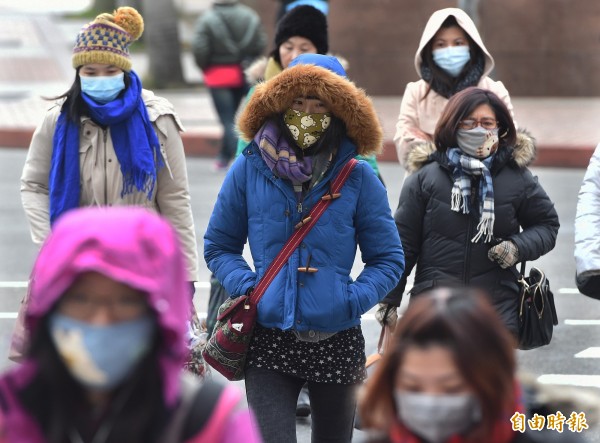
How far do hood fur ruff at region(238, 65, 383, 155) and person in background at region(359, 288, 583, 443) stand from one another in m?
2.41

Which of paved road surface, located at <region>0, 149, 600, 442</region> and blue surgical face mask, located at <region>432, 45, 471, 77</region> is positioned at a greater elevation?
blue surgical face mask, located at <region>432, 45, 471, 77</region>

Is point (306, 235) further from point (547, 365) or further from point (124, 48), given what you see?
point (547, 365)

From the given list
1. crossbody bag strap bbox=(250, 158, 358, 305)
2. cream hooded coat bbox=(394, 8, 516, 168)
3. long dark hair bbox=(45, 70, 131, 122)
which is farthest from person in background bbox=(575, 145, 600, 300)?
long dark hair bbox=(45, 70, 131, 122)

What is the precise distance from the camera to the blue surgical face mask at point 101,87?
A: 20.0 ft

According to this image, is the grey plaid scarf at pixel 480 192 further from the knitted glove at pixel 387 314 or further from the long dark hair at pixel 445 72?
the long dark hair at pixel 445 72

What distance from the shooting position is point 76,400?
2752mm

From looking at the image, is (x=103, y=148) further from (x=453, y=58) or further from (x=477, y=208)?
(x=453, y=58)

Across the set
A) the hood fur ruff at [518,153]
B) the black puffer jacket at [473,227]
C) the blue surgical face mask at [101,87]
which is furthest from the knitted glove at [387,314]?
the blue surgical face mask at [101,87]

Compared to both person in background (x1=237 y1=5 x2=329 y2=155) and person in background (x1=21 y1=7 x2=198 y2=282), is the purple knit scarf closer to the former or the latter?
person in background (x1=21 y1=7 x2=198 y2=282)

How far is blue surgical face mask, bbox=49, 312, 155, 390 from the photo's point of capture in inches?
106

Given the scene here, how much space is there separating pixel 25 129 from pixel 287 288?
12889mm

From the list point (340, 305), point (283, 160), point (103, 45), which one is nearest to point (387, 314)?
point (340, 305)

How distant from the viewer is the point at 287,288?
5.08 metres

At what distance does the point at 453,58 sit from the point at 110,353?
17.7ft
